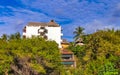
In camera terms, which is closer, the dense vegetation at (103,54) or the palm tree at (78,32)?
the dense vegetation at (103,54)

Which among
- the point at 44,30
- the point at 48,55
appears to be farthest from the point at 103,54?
the point at 44,30

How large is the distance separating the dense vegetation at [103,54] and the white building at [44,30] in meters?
33.2

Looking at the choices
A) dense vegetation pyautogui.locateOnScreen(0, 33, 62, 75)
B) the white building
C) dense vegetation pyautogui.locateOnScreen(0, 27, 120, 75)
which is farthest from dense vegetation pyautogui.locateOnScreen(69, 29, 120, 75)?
the white building

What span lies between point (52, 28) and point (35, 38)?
97.2 feet

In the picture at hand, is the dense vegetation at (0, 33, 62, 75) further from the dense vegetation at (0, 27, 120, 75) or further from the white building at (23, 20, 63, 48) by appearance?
the white building at (23, 20, 63, 48)

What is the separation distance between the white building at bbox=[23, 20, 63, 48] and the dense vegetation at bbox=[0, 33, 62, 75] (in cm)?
2958

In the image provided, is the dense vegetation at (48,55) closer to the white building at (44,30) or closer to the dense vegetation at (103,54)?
the dense vegetation at (103,54)

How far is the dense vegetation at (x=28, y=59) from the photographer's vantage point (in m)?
56.4

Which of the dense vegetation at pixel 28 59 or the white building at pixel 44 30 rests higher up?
the white building at pixel 44 30

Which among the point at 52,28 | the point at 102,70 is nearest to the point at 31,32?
the point at 52,28

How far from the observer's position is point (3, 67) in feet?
187

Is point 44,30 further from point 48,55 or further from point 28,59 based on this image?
point 28,59

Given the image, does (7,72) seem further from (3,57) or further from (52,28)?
(52,28)

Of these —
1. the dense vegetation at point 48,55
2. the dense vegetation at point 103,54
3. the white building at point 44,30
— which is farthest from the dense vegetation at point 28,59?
the white building at point 44,30
